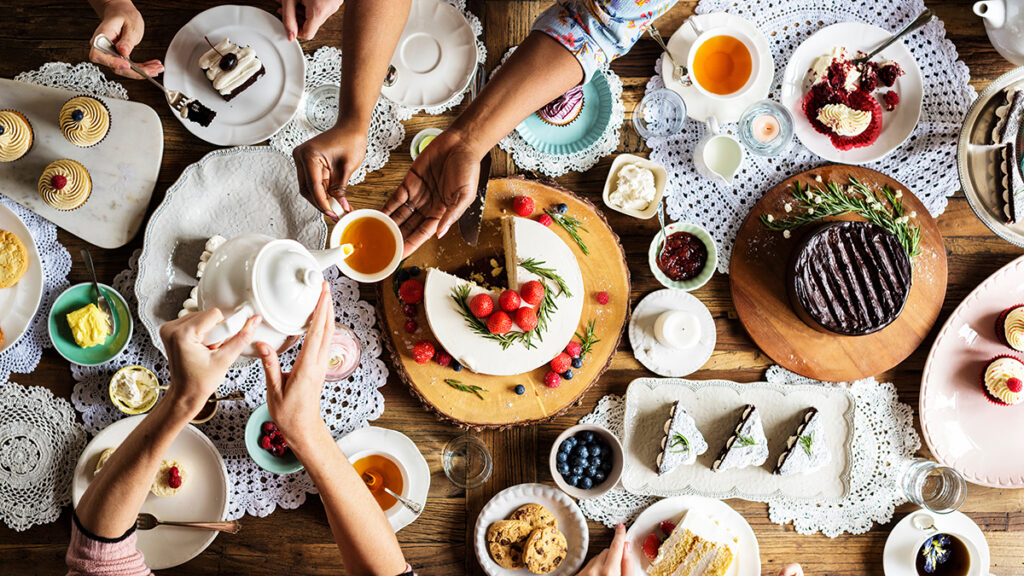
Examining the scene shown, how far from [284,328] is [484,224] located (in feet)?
3.04

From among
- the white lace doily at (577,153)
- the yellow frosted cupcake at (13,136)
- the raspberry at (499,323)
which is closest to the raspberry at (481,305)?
the raspberry at (499,323)

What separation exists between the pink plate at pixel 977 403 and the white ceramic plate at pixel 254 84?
7.85ft

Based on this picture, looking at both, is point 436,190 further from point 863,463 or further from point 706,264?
point 863,463

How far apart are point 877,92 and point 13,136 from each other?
113 inches

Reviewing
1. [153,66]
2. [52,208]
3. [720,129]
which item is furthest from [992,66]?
[52,208]

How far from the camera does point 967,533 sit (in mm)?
2301

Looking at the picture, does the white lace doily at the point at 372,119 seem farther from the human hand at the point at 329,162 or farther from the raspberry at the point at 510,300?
the raspberry at the point at 510,300

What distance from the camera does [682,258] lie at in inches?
88.4

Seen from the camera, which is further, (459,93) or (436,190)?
(459,93)

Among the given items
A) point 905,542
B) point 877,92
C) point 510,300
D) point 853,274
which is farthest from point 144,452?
point 877,92

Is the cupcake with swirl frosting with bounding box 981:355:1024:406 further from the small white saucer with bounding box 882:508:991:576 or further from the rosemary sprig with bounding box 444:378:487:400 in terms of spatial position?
the rosemary sprig with bounding box 444:378:487:400

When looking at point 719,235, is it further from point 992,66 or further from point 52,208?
point 52,208

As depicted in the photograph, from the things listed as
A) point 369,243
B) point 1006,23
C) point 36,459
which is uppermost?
point 1006,23

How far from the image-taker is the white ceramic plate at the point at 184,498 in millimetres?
2080
